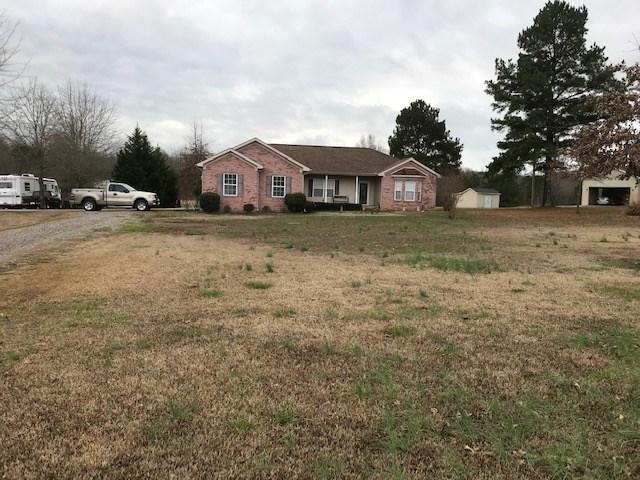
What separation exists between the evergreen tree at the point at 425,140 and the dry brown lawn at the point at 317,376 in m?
49.2

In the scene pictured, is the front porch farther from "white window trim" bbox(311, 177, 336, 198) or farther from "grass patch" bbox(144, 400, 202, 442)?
"grass patch" bbox(144, 400, 202, 442)

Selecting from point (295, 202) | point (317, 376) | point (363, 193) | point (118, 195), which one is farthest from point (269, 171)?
point (317, 376)

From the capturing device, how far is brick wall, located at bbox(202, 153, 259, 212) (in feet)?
103

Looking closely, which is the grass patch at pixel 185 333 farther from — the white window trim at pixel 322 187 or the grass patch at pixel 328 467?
the white window trim at pixel 322 187

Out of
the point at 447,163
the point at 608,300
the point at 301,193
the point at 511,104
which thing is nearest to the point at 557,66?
the point at 511,104

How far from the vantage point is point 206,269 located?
9.02 meters

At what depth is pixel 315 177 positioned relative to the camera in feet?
117

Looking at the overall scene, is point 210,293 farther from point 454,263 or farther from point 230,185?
point 230,185

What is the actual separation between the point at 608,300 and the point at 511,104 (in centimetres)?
2915

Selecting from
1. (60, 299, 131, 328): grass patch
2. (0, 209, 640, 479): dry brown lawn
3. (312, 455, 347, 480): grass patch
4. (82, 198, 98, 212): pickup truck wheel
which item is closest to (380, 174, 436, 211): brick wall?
(82, 198, 98, 212): pickup truck wheel

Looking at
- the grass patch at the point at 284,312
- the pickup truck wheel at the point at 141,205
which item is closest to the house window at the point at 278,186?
the pickup truck wheel at the point at 141,205

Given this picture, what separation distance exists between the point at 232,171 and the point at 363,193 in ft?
34.1

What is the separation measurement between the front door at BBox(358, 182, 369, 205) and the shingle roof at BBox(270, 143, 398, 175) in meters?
1.39

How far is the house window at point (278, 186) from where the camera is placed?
1273 inches
